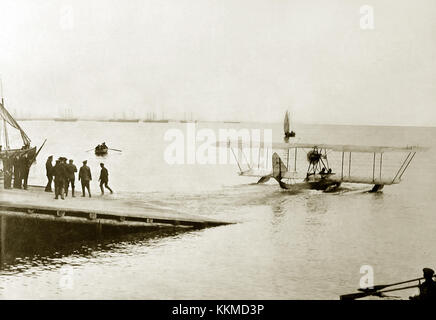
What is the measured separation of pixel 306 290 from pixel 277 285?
584 millimetres

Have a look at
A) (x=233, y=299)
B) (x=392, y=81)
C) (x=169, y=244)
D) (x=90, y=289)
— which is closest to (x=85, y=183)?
(x=169, y=244)

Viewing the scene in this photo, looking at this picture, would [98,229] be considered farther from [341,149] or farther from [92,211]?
[341,149]

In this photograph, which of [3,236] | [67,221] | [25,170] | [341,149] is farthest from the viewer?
[341,149]

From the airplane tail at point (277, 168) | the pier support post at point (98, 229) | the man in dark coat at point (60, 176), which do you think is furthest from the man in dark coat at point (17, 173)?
the airplane tail at point (277, 168)

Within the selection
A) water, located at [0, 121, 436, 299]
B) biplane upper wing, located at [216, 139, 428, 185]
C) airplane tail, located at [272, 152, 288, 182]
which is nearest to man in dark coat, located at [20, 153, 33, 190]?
water, located at [0, 121, 436, 299]

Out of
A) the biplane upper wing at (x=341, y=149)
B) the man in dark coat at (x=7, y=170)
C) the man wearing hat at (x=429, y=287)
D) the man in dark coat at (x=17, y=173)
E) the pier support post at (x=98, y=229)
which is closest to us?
the man wearing hat at (x=429, y=287)

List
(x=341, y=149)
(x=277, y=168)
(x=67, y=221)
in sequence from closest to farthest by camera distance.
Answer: (x=67, y=221), (x=341, y=149), (x=277, y=168)

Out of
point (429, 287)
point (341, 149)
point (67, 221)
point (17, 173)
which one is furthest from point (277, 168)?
point (429, 287)

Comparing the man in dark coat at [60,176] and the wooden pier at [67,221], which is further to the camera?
the man in dark coat at [60,176]

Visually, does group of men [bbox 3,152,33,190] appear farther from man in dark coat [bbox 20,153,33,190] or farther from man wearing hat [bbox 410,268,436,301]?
man wearing hat [bbox 410,268,436,301]

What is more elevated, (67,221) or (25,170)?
(25,170)

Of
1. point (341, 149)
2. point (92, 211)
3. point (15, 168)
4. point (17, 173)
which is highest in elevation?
point (341, 149)

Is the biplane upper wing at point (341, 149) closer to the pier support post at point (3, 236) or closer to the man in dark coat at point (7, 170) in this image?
the man in dark coat at point (7, 170)

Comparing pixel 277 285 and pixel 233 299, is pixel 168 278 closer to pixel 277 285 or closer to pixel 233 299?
pixel 233 299
